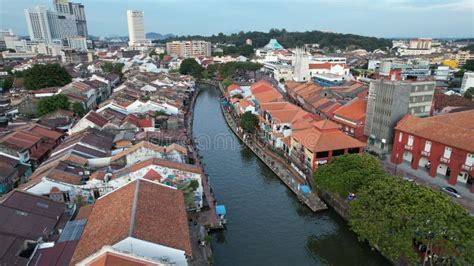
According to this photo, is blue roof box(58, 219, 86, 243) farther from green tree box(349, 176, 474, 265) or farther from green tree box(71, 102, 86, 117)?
green tree box(71, 102, 86, 117)

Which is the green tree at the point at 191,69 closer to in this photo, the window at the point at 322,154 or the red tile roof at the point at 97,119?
the red tile roof at the point at 97,119

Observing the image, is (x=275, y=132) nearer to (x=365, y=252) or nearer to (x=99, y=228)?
(x=365, y=252)

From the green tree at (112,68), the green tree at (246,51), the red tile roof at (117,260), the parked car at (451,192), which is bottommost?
the parked car at (451,192)

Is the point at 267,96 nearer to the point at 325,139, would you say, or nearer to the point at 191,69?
the point at 325,139

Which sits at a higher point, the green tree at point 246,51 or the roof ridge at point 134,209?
the green tree at point 246,51

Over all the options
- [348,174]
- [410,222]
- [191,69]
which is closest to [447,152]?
[348,174]

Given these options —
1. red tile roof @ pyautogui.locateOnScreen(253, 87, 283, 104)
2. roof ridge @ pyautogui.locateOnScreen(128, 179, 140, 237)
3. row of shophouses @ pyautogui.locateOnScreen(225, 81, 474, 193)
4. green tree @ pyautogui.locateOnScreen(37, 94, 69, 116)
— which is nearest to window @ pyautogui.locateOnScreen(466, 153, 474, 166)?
row of shophouses @ pyautogui.locateOnScreen(225, 81, 474, 193)

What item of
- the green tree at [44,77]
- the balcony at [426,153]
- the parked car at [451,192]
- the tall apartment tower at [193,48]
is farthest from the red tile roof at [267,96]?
the tall apartment tower at [193,48]
